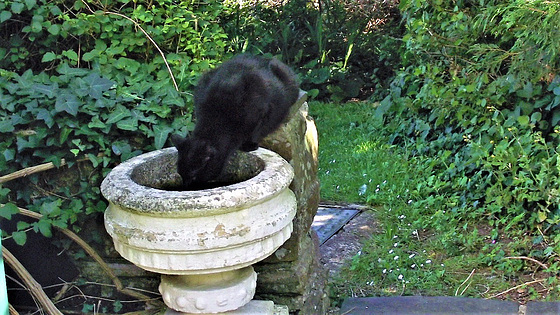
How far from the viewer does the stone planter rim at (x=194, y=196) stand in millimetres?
2576

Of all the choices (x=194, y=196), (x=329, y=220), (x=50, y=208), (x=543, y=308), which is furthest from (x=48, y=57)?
(x=543, y=308)

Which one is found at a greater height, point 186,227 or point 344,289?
point 186,227

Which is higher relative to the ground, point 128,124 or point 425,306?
point 128,124

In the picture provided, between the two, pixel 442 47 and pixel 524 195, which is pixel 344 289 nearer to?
pixel 524 195

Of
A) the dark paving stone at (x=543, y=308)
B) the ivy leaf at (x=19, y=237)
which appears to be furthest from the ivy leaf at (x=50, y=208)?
the dark paving stone at (x=543, y=308)

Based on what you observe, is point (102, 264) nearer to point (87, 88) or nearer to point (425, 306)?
point (87, 88)

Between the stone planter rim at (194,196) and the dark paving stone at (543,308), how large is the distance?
1.67 meters

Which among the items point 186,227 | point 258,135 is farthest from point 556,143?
point 186,227

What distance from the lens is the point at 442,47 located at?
5.63 metres

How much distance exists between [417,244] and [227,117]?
6.18 feet

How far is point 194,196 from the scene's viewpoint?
2.59 meters

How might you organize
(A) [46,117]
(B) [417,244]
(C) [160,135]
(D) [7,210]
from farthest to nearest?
(B) [417,244]
(C) [160,135]
(A) [46,117]
(D) [7,210]

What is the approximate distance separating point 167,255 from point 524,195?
264cm

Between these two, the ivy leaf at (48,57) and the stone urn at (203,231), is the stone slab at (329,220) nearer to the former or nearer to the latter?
the stone urn at (203,231)
